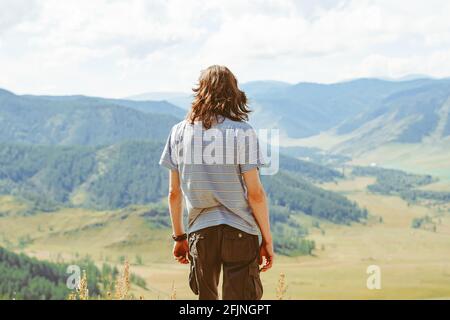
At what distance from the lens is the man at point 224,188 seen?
246 inches

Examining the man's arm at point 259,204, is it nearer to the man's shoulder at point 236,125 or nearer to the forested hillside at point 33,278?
the man's shoulder at point 236,125

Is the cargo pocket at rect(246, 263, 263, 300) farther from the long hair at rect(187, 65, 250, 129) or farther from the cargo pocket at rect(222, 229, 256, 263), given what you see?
the long hair at rect(187, 65, 250, 129)

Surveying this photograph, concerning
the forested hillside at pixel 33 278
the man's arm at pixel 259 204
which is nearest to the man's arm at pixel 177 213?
the man's arm at pixel 259 204

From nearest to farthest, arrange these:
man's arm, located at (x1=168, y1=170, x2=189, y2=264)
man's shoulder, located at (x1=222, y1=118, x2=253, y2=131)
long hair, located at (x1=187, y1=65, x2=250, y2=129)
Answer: man's shoulder, located at (x1=222, y1=118, x2=253, y2=131)
long hair, located at (x1=187, y1=65, x2=250, y2=129)
man's arm, located at (x1=168, y1=170, x2=189, y2=264)

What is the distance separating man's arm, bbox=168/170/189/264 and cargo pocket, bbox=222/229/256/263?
697 millimetres

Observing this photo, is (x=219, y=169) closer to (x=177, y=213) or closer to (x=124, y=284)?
(x=177, y=213)

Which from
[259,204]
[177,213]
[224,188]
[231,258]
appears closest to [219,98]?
[224,188]

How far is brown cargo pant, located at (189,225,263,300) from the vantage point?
6.29m

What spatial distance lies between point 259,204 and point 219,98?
3.53 feet

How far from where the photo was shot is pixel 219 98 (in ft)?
20.8

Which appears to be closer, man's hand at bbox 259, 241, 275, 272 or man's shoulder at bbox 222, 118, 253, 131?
man's shoulder at bbox 222, 118, 253, 131

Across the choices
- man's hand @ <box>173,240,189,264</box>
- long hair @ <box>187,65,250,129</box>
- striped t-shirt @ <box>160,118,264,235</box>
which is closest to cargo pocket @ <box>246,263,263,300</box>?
striped t-shirt @ <box>160,118,264,235</box>

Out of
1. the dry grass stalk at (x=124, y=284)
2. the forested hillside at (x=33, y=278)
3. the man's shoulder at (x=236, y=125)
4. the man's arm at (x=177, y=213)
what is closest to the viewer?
the man's shoulder at (x=236, y=125)
